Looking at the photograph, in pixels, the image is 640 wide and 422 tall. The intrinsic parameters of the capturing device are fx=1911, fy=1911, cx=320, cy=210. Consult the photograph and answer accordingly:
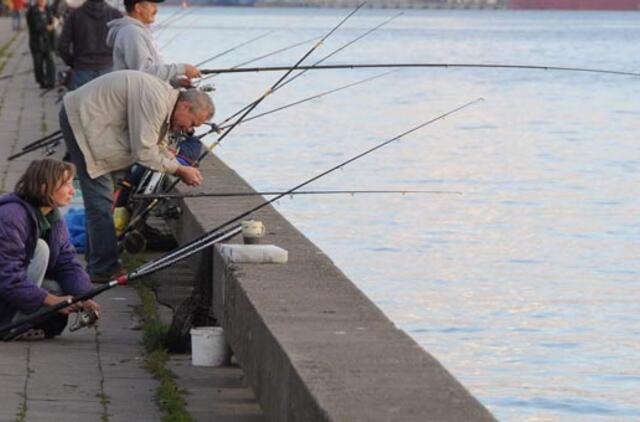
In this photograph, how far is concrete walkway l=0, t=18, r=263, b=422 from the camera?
655 centimetres

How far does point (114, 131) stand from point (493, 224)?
340 inches

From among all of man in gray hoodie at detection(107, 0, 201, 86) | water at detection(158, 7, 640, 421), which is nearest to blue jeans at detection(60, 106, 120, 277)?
man in gray hoodie at detection(107, 0, 201, 86)

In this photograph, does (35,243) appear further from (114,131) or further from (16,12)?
(16,12)

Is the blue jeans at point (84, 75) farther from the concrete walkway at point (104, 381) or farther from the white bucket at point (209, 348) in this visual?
the white bucket at point (209, 348)

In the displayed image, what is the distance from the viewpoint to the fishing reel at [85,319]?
7629 mm

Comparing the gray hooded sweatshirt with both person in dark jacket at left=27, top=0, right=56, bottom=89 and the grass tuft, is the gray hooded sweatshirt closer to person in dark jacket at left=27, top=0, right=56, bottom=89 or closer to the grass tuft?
the grass tuft

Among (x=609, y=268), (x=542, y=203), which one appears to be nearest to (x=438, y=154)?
(x=542, y=203)

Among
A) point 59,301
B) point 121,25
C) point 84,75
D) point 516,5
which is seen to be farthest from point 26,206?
point 516,5

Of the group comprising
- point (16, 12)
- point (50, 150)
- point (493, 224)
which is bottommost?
point (16, 12)

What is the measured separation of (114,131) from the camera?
28.6 ft

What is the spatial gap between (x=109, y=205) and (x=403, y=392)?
4.31 meters

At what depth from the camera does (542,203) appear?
18.8m

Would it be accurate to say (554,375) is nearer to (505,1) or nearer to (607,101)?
(607,101)

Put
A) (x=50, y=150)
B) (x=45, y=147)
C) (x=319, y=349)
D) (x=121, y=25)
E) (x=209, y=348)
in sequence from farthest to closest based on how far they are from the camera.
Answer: (x=50, y=150) < (x=45, y=147) < (x=121, y=25) < (x=209, y=348) < (x=319, y=349)
